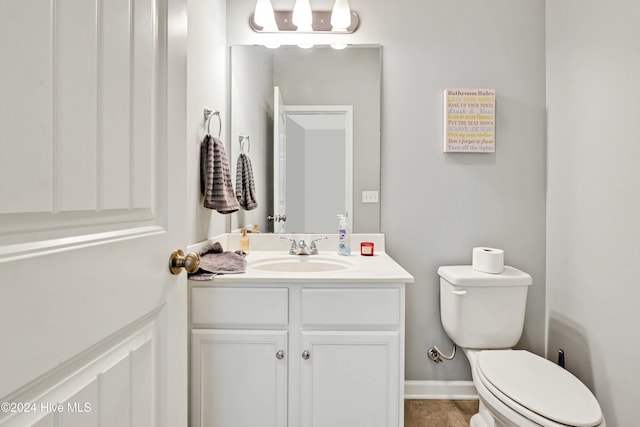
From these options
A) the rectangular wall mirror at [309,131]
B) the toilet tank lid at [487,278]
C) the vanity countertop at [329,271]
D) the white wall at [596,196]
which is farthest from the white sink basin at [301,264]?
the white wall at [596,196]

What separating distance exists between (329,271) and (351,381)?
0.46m

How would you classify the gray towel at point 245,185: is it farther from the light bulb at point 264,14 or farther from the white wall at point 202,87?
the light bulb at point 264,14

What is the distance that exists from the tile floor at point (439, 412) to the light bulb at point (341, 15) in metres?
2.08

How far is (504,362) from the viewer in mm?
1405

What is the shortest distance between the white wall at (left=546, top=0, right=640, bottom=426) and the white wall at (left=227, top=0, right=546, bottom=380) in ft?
0.30

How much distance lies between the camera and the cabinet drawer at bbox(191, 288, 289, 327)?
4.25ft

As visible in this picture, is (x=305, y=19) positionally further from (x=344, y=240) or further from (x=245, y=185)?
(x=344, y=240)

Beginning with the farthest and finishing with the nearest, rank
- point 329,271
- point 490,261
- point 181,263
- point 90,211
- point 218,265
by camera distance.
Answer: point 490,261 → point 329,271 → point 218,265 → point 181,263 → point 90,211

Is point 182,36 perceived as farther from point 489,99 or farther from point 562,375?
point 562,375

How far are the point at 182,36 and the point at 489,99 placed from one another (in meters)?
1.64

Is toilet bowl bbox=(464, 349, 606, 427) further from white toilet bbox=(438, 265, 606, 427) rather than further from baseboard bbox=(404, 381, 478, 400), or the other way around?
baseboard bbox=(404, 381, 478, 400)

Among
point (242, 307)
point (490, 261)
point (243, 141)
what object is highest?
point (243, 141)

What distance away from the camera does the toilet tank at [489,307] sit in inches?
63.5

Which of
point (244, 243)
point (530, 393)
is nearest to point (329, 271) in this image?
point (244, 243)
